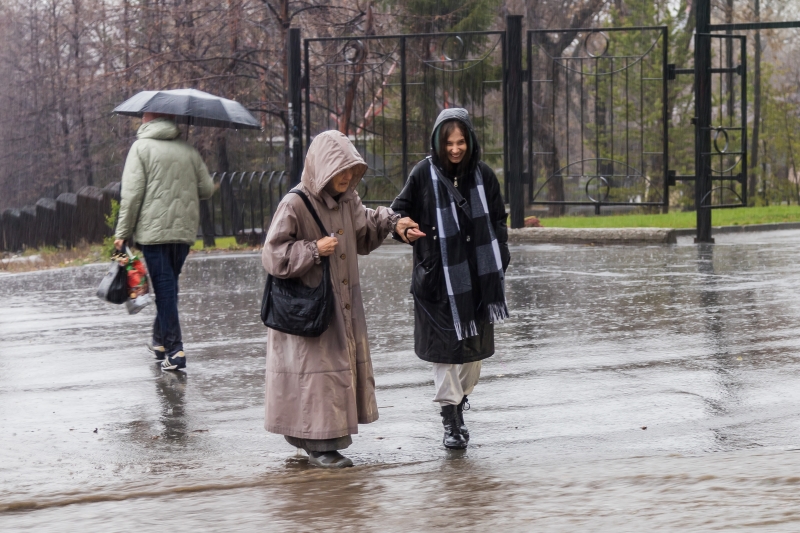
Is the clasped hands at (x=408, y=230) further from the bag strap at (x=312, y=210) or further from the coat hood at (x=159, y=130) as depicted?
the coat hood at (x=159, y=130)

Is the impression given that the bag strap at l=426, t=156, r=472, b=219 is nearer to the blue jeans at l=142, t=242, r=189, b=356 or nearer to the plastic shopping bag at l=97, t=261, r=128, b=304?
the blue jeans at l=142, t=242, r=189, b=356

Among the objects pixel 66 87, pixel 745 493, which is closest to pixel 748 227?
pixel 745 493

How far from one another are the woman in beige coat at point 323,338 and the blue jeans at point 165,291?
259 cm

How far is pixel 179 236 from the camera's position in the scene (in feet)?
27.0

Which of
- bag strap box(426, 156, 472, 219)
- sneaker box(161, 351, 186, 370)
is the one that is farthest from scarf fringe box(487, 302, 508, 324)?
sneaker box(161, 351, 186, 370)

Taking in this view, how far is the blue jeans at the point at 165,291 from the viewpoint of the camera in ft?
26.9

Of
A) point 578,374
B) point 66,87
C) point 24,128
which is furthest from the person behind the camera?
point 24,128

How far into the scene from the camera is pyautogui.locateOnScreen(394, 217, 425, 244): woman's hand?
5832 millimetres

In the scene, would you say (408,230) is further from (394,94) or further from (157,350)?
(394,94)

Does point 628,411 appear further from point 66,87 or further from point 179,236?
point 66,87

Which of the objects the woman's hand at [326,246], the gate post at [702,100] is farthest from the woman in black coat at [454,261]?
the gate post at [702,100]

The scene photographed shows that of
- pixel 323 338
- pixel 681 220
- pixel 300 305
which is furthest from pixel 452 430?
pixel 681 220

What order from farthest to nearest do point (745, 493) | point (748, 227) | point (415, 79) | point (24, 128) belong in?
point (24, 128) → point (415, 79) → point (748, 227) → point (745, 493)

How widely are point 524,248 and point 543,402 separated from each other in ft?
31.3
